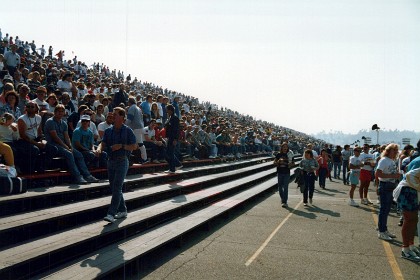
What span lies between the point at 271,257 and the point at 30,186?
14.7 feet

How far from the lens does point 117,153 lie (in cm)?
607

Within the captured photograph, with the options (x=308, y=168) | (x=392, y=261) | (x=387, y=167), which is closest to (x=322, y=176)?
(x=308, y=168)

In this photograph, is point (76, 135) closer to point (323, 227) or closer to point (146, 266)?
point (146, 266)

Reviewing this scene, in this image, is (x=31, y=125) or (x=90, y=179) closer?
(x=31, y=125)

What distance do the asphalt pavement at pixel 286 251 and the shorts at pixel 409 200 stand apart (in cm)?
97

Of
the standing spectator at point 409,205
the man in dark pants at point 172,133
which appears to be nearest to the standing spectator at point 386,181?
the standing spectator at point 409,205

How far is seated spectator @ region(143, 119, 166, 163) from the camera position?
1175 cm

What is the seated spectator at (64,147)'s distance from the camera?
7080 millimetres

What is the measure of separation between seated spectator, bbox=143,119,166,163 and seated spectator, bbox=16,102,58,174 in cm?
472

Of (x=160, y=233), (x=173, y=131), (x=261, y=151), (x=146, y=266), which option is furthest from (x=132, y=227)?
(x=261, y=151)

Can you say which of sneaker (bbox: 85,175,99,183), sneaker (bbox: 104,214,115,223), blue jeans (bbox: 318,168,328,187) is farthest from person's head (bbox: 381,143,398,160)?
blue jeans (bbox: 318,168,328,187)

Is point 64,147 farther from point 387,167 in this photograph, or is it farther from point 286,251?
point 387,167

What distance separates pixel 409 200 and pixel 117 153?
17.4ft

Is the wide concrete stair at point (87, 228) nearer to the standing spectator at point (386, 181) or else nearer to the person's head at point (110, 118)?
the person's head at point (110, 118)
